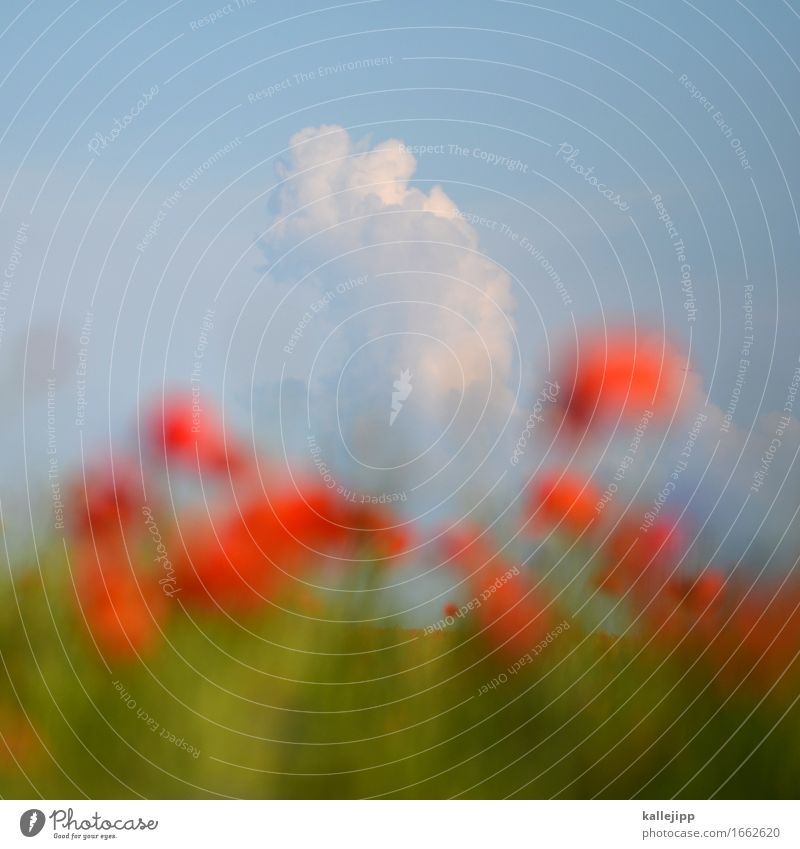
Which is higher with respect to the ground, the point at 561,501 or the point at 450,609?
the point at 561,501

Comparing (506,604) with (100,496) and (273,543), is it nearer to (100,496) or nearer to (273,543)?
(273,543)

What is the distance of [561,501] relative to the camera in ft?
8.18

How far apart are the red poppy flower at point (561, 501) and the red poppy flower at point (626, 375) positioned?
0.46 ft

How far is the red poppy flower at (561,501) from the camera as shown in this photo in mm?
2488

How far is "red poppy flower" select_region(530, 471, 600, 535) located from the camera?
2.49 m

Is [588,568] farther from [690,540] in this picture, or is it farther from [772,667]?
[772,667]

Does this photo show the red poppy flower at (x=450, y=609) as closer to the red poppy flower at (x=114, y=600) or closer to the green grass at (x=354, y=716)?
the green grass at (x=354, y=716)

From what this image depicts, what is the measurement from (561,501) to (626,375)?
11.2 inches

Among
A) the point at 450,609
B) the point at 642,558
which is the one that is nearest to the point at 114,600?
the point at 450,609

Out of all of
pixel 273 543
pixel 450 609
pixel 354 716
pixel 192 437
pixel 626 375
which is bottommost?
pixel 354 716

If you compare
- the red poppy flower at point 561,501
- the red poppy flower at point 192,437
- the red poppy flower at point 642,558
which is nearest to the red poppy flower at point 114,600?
the red poppy flower at point 192,437

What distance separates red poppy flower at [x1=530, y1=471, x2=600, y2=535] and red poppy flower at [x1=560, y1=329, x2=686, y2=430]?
139 mm

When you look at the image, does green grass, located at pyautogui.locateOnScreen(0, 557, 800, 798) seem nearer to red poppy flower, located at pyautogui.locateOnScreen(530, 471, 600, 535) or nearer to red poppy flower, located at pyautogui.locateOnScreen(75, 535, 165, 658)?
red poppy flower, located at pyautogui.locateOnScreen(75, 535, 165, 658)

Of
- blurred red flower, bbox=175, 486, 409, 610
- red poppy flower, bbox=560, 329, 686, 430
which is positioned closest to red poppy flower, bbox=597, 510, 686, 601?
red poppy flower, bbox=560, 329, 686, 430
